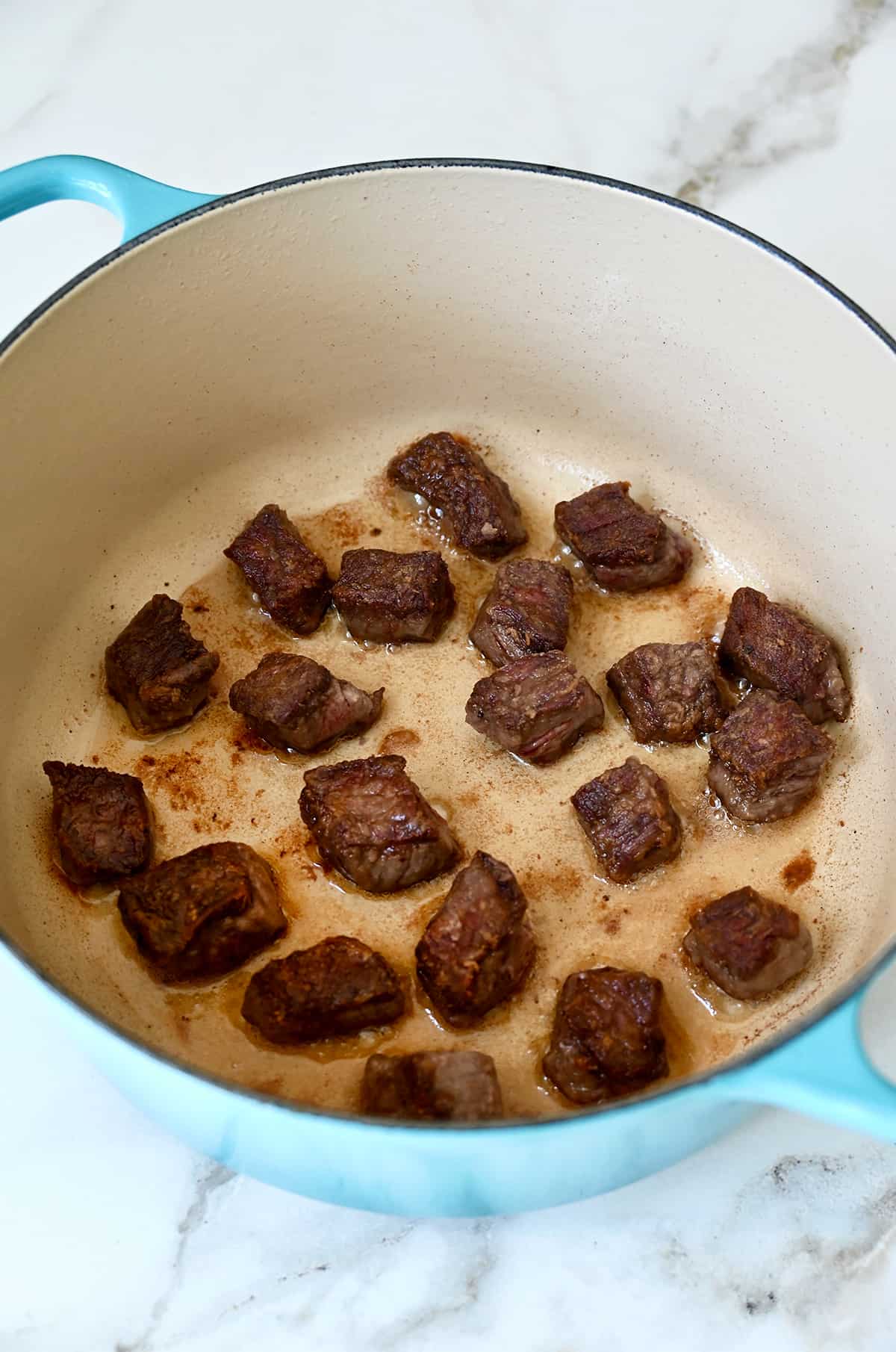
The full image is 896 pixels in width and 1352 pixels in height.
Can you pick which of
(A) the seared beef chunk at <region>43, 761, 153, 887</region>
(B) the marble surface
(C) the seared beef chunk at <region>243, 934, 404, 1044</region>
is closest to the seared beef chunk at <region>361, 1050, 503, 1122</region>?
(C) the seared beef chunk at <region>243, 934, 404, 1044</region>

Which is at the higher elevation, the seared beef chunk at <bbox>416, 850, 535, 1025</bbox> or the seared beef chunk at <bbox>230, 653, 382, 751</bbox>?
the seared beef chunk at <bbox>230, 653, 382, 751</bbox>

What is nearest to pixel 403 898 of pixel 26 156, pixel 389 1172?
pixel 389 1172

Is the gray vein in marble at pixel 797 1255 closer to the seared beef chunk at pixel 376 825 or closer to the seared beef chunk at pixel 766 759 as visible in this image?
the seared beef chunk at pixel 766 759

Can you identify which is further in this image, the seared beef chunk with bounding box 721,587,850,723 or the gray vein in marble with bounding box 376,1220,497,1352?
the seared beef chunk with bounding box 721,587,850,723

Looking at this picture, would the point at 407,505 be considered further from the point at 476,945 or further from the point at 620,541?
the point at 476,945

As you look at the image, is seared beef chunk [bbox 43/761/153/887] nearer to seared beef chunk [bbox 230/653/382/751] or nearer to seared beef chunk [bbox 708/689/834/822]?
seared beef chunk [bbox 230/653/382/751]

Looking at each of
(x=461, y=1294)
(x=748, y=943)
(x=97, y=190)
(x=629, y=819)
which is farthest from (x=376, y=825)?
(x=97, y=190)
